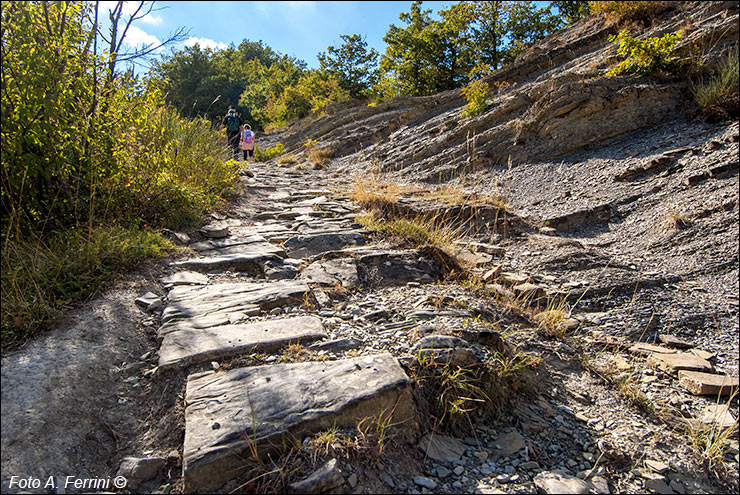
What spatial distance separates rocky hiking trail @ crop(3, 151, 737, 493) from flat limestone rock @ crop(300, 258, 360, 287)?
0.8 inches

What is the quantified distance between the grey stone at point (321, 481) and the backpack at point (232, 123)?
12.2 meters

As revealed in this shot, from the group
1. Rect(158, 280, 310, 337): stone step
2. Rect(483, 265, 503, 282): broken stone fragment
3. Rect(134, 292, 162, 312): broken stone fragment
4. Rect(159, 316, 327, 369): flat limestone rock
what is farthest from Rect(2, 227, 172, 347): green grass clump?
Rect(483, 265, 503, 282): broken stone fragment

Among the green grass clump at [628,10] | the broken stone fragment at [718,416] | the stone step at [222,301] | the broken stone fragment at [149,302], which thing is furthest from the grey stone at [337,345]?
the green grass clump at [628,10]

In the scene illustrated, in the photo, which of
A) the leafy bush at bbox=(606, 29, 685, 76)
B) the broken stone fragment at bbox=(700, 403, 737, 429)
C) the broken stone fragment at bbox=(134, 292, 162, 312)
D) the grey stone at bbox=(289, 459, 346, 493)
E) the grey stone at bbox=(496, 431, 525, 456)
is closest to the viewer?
the grey stone at bbox=(289, 459, 346, 493)

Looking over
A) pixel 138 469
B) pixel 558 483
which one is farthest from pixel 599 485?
pixel 138 469

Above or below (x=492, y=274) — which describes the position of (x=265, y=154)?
above

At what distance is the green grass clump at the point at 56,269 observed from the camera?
2.30 m

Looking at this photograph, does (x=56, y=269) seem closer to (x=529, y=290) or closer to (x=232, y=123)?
(x=529, y=290)

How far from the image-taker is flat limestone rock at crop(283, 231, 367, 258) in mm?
4516

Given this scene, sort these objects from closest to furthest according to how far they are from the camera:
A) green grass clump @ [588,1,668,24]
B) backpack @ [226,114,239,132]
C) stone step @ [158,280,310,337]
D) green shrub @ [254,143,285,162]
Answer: stone step @ [158,280,310,337], green grass clump @ [588,1,668,24], backpack @ [226,114,239,132], green shrub @ [254,143,285,162]

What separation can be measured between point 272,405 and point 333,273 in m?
2.02

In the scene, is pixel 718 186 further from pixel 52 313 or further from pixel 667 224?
pixel 52 313

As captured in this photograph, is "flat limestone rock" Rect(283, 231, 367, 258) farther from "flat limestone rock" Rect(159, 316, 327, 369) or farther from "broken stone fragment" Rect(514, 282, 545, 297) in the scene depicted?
"broken stone fragment" Rect(514, 282, 545, 297)

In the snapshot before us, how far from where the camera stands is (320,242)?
4.69 metres
